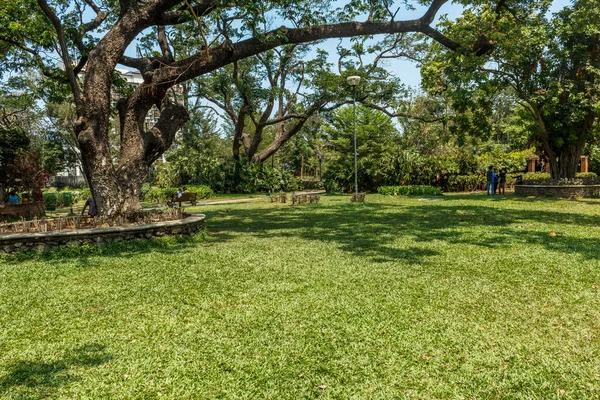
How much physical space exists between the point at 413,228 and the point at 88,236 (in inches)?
314

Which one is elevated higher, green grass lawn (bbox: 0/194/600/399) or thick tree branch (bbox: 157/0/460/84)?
thick tree branch (bbox: 157/0/460/84)

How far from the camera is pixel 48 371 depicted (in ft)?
10.6

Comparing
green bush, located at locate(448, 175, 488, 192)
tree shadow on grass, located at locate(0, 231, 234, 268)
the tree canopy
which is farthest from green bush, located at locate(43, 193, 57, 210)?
green bush, located at locate(448, 175, 488, 192)

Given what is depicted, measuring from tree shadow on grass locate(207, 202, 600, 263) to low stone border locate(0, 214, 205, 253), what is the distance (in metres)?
1.87

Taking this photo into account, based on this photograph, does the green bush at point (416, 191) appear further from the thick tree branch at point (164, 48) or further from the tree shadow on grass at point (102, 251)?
the tree shadow on grass at point (102, 251)

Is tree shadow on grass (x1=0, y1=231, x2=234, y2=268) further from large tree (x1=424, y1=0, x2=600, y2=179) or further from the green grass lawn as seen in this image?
large tree (x1=424, y1=0, x2=600, y2=179)

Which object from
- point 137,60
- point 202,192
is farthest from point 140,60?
point 202,192

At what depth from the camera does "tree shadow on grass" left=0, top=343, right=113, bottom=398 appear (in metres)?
3.00

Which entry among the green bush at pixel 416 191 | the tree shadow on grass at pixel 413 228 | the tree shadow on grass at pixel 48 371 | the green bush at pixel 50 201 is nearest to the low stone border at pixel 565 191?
the green bush at pixel 416 191

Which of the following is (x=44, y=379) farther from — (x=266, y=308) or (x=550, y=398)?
(x=550, y=398)

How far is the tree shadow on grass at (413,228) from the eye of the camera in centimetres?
761

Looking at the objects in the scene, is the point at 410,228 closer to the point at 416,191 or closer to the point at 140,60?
the point at 140,60

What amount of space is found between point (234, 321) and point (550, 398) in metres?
2.96

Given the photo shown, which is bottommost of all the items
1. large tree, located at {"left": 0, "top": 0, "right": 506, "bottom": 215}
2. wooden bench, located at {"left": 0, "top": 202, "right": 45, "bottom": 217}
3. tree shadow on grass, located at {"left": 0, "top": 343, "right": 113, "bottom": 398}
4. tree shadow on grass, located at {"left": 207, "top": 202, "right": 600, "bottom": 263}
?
tree shadow on grass, located at {"left": 0, "top": 343, "right": 113, "bottom": 398}
